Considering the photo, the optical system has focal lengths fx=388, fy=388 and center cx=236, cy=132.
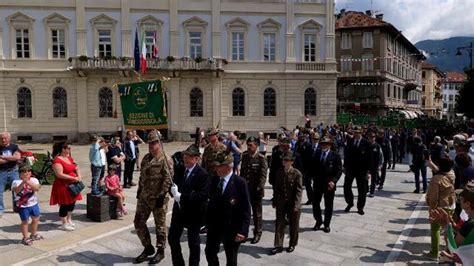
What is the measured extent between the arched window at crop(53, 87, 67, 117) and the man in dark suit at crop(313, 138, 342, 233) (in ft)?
97.0

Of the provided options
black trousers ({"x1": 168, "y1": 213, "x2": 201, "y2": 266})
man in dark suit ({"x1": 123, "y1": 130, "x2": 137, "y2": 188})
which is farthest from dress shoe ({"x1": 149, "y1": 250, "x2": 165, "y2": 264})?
man in dark suit ({"x1": 123, "y1": 130, "x2": 137, "y2": 188})

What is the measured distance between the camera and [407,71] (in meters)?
65.8

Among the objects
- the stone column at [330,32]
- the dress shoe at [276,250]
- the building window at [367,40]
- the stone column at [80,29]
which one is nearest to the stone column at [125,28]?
the stone column at [80,29]

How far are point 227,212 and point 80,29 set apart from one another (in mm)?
31770

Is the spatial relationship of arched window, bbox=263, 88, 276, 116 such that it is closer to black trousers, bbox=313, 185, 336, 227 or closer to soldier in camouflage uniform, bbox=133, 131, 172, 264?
black trousers, bbox=313, 185, 336, 227

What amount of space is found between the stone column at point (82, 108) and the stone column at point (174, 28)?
7822 millimetres

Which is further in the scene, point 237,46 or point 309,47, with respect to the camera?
point 309,47

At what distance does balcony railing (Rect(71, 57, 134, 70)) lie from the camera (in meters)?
31.7

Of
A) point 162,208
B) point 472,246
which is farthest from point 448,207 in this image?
point 162,208

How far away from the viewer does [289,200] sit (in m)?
6.92

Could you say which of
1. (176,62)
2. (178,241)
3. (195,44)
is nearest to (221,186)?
(178,241)

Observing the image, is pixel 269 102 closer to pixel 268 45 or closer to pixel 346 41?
pixel 268 45

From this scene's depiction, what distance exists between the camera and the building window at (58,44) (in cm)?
3256

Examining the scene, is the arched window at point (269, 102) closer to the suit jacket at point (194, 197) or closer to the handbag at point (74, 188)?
the handbag at point (74, 188)
